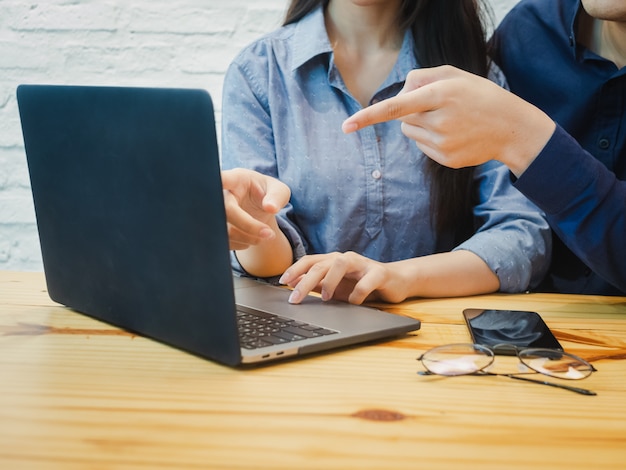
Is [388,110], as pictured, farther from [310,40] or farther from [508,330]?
[310,40]

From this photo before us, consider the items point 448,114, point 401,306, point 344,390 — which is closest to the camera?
point 344,390

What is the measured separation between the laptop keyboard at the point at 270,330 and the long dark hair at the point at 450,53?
56cm

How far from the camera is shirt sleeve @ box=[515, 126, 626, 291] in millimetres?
951

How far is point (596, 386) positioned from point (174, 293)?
39 cm

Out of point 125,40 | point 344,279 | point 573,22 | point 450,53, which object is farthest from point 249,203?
point 125,40

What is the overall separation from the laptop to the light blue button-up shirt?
418mm

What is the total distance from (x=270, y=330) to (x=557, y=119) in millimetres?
750

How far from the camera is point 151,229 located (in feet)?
2.27

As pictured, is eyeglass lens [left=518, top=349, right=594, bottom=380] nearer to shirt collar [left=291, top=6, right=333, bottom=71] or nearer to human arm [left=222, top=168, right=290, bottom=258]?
human arm [left=222, top=168, right=290, bottom=258]

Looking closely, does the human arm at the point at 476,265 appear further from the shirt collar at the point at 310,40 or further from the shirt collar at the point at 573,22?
the shirt collar at the point at 310,40

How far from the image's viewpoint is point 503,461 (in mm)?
514

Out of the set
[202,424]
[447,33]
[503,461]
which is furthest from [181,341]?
[447,33]

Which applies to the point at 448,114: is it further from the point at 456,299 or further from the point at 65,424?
the point at 65,424

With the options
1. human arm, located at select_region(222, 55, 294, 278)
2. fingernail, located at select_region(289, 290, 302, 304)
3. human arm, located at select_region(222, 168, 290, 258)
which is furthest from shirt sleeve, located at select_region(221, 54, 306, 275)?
fingernail, located at select_region(289, 290, 302, 304)
